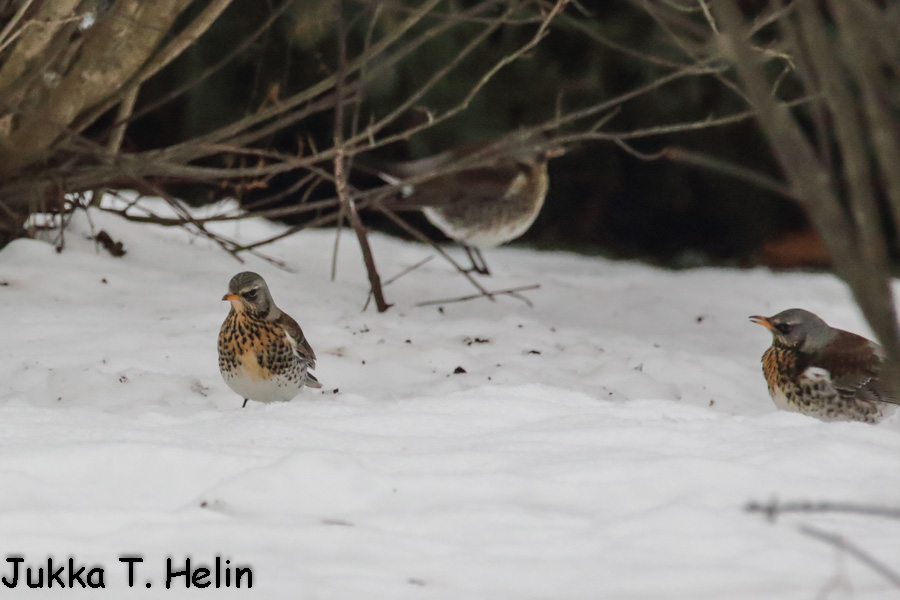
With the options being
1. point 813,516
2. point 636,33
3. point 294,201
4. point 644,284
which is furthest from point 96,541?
point 294,201

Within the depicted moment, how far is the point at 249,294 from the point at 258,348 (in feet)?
0.69

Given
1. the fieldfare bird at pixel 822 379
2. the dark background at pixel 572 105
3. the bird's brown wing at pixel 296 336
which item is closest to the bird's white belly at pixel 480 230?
the dark background at pixel 572 105

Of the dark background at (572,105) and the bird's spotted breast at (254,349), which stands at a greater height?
the dark background at (572,105)

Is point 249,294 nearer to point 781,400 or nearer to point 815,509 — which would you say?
point 781,400

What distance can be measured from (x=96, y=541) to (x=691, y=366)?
2923mm

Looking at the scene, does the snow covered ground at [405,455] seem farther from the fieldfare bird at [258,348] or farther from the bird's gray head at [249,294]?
the bird's gray head at [249,294]

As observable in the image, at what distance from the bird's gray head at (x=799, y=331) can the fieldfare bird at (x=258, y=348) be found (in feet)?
5.23

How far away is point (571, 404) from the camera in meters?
3.33

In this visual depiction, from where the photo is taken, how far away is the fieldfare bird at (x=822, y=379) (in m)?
3.64

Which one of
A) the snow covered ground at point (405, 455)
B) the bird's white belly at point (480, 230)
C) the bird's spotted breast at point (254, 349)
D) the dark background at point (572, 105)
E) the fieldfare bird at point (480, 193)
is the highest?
the dark background at point (572, 105)

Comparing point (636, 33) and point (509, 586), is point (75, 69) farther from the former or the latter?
point (636, 33)

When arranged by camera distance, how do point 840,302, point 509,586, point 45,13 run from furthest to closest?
1. point 840,302
2. point 45,13
3. point 509,586

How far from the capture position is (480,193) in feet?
A: 18.4

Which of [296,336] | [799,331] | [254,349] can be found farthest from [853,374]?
[254,349]
